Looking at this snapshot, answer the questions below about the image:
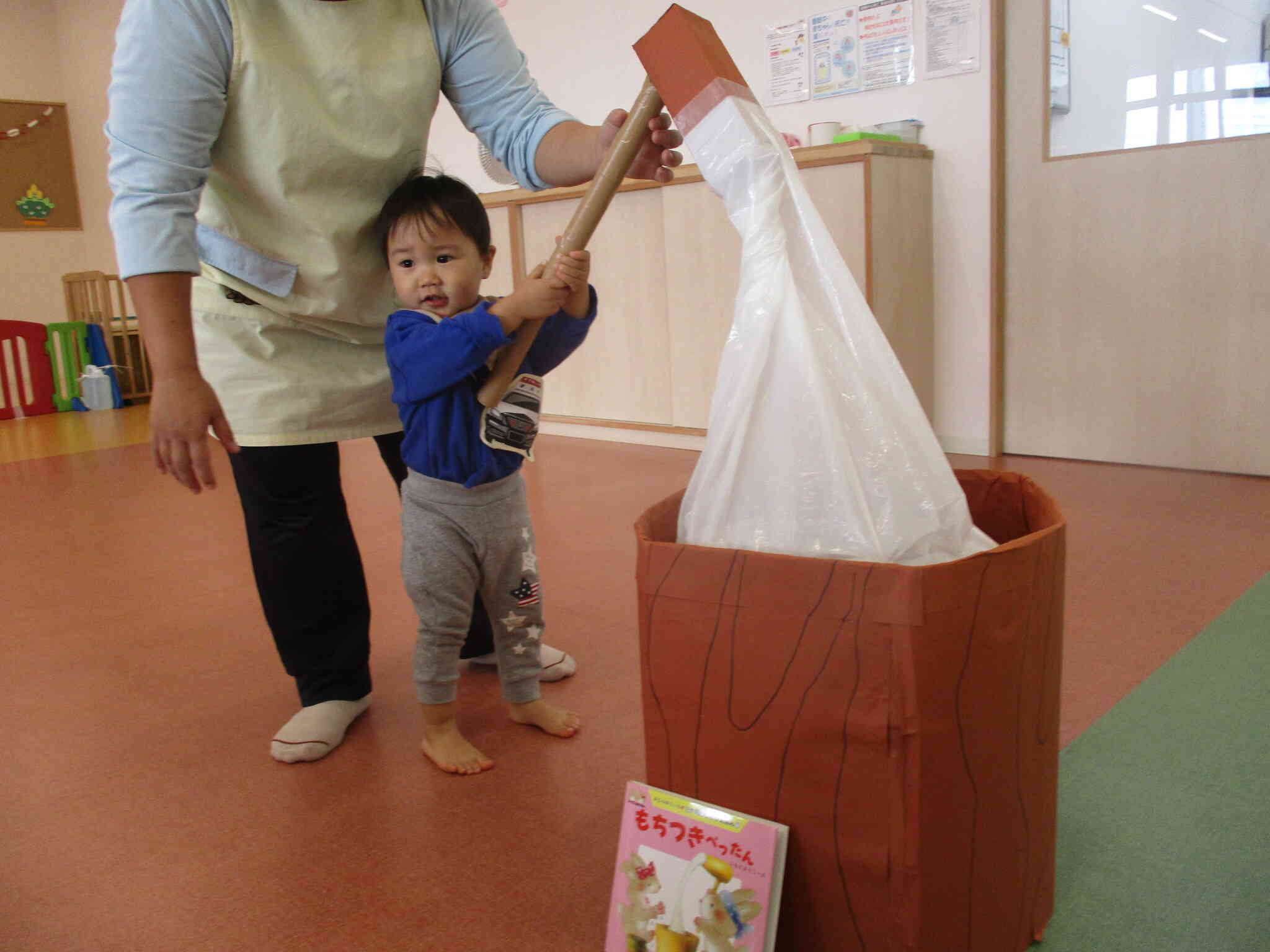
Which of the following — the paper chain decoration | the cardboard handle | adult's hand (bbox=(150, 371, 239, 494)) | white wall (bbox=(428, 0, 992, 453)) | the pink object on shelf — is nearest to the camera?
the cardboard handle

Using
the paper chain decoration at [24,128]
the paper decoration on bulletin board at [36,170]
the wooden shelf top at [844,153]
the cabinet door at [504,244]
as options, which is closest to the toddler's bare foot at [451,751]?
the wooden shelf top at [844,153]

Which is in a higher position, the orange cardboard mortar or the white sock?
the orange cardboard mortar

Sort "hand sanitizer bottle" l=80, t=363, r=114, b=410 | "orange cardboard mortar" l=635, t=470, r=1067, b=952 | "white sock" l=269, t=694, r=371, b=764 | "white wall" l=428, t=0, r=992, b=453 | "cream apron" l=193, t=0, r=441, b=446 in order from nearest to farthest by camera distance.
Result: 1. "orange cardboard mortar" l=635, t=470, r=1067, b=952
2. "cream apron" l=193, t=0, r=441, b=446
3. "white sock" l=269, t=694, r=371, b=764
4. "white wall" l=428, t=0, r=992, b=453
5. "hand sanitizer bottle" l=80, t=363, r=114, b=410

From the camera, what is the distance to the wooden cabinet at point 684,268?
2.71 meters

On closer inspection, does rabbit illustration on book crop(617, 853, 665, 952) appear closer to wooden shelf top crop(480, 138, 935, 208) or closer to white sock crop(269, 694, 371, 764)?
white sock crop(269, 694, 371, 764)

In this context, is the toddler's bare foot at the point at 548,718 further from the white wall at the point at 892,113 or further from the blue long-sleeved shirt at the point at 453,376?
the white wall at the point at 892,113

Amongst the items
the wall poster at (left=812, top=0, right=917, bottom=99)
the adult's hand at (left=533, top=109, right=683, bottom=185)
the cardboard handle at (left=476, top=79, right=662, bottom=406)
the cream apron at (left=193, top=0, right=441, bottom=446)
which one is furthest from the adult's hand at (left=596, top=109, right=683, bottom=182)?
the wall poster at (left=812, top=0, right=917, bottom=99)

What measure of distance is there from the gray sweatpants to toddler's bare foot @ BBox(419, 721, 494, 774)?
0.04m

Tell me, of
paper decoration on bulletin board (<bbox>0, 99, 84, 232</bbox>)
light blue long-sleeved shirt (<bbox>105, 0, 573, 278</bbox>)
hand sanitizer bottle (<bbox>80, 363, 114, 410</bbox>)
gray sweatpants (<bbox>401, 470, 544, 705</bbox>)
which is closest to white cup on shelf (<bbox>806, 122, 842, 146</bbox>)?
gray sweatpants (<bbox>401, 470, 544, 705</bbox>)

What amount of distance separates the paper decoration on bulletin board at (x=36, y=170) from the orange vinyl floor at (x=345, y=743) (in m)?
4.70

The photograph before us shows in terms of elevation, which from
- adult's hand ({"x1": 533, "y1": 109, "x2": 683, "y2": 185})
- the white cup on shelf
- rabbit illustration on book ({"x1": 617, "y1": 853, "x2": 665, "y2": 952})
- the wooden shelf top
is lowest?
rabbit illustration on book ({"x1": 617, "y1": 853, "x2": 665, "y2": 952})

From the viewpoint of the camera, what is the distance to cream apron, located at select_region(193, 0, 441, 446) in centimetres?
115

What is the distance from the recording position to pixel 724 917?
0.78 metres

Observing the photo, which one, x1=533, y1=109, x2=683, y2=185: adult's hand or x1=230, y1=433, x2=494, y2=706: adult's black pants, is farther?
x1=230, y1=433, x2=494, y2=706: adult's black pants
